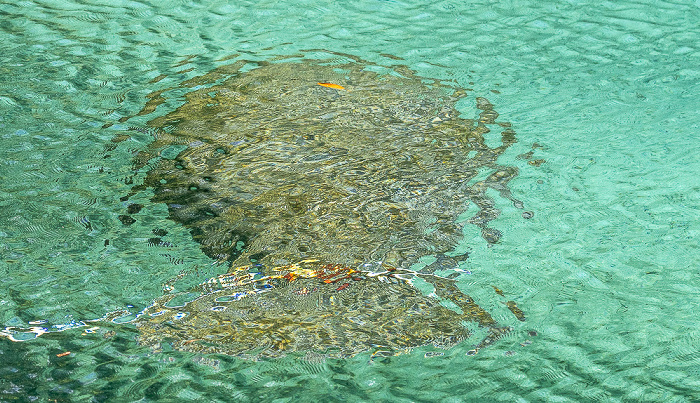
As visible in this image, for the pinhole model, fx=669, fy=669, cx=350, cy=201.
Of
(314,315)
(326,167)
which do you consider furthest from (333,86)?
(314,315)

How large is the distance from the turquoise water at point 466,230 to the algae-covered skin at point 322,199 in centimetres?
11

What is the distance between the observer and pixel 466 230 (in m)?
3.38

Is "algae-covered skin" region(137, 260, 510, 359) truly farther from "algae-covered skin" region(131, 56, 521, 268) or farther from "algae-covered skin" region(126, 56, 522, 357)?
"algae-covered skin" region(131, 56, 521, 268)

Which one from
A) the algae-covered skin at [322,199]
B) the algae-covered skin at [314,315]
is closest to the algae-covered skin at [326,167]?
the algae-covered skin at [322,199]

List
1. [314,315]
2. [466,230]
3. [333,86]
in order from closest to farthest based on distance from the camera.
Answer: [314,315], [466,230], [333,86]

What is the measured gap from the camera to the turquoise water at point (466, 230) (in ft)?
8.18

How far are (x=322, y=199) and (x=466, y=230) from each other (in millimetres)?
777

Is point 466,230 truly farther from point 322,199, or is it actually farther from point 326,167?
point 326,167

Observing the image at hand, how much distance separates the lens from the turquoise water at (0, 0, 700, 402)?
2.49 metres

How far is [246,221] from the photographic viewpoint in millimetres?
3391

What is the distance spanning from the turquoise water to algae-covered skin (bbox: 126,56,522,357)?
0.11 meters

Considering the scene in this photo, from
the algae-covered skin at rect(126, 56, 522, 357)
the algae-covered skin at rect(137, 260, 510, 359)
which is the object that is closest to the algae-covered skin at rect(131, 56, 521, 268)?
the algae-covered skin at rect(126, 56, 522, 357)

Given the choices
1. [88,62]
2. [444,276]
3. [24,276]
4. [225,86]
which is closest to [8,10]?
[88,62]

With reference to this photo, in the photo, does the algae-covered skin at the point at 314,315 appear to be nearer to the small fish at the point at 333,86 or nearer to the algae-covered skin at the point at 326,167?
the algae-covered skin at the point at 326,167
